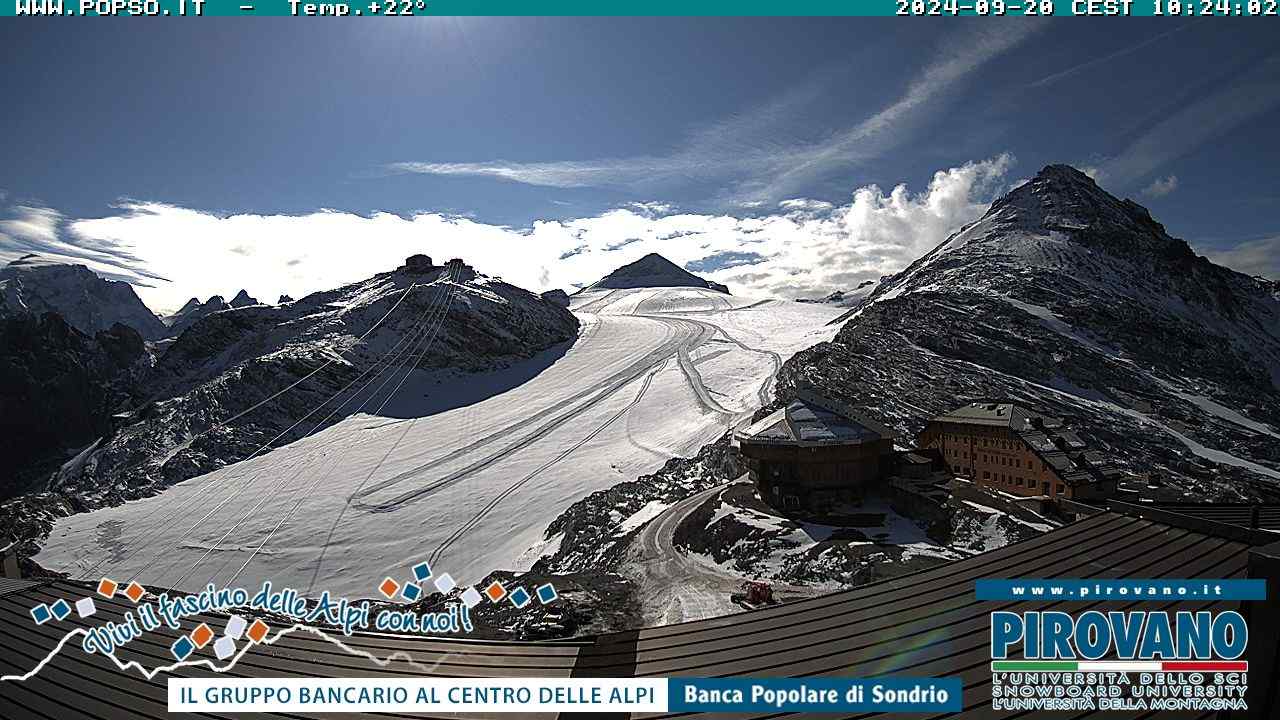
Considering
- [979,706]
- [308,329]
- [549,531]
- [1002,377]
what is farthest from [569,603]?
[308,329]

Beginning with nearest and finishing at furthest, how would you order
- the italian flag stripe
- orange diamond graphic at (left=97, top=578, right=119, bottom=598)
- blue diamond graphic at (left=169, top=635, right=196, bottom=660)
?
the italian flag stripe
blue diamond graphic at (left=169, top=635, right=196, bottom=660)
orange diamond graphic at (left=97, top=578, right=119, bottom=598)

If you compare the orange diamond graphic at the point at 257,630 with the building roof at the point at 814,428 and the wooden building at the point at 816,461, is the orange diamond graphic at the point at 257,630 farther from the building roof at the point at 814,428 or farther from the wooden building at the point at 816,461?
the building roof at the point at 814,428

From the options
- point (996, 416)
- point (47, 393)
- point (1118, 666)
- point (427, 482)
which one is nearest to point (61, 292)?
point (47, 393)

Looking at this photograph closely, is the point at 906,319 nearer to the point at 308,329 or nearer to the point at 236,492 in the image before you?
the point at 236,492

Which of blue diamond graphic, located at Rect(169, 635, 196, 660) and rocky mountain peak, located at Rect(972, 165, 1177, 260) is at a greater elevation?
rocky mountain peak, located at Rect(972, 165, 1177, 260)

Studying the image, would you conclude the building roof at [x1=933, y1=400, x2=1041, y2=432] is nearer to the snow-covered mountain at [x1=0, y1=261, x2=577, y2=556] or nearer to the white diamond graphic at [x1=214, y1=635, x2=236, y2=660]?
the white diamond graphic at [x1=214, y1=635, x2=236, y2=660]

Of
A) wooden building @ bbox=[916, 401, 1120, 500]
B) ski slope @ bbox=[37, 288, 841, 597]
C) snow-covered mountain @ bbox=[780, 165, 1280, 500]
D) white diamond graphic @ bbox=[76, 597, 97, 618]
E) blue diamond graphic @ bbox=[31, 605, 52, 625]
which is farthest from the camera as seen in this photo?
snow-covered mountain @ bbox=[780, 165, 1280, 500]

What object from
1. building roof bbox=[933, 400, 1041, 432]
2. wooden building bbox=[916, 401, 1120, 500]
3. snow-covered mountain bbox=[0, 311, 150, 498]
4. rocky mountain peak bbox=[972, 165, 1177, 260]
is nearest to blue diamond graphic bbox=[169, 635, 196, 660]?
wooden building bbox=[916, 401, 1120, 500]
